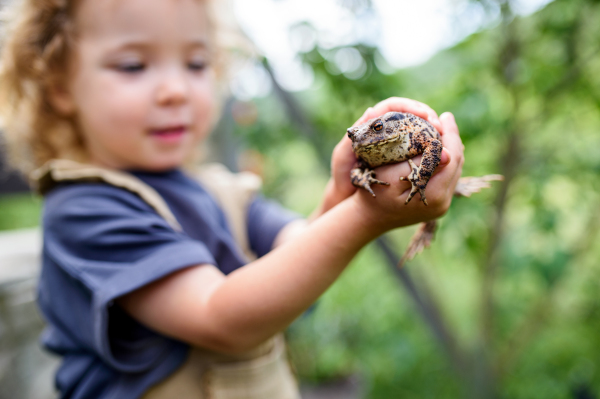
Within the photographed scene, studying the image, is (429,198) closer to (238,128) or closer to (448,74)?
(448,74)

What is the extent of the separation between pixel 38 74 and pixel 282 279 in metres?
1.07

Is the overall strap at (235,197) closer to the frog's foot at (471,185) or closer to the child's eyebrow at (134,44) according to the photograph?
A: the child's eyebrow at (134,44)

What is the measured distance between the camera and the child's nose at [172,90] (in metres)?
1.14

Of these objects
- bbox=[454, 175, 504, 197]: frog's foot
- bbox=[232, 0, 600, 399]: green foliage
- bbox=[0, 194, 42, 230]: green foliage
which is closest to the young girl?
bbox=[454, 175, 504, 197]: frog's foot

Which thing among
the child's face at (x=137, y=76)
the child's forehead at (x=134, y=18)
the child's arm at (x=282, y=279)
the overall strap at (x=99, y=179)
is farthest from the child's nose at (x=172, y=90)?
the child's arm at (x=282, y=279)

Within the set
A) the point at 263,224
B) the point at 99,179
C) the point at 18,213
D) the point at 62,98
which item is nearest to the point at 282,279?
the point at 99,179

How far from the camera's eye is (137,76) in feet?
3.75

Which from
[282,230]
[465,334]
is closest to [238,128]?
[282,230]

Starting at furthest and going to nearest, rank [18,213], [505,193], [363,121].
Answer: [18,213] → [505,193] → [363,121]

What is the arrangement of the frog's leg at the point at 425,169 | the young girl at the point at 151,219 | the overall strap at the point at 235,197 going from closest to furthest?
the frog's leg at the point at 425,169 → the young girl at the point at 151,219 → the overall strap at the point at 235,197

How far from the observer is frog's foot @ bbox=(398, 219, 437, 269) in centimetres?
85

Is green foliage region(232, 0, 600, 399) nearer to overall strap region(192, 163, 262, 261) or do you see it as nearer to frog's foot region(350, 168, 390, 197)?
overall strap region(192, 163, 262, 261)

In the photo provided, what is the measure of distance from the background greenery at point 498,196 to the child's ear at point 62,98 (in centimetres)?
89

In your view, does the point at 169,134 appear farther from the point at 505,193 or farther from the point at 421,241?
the point at 505,193
